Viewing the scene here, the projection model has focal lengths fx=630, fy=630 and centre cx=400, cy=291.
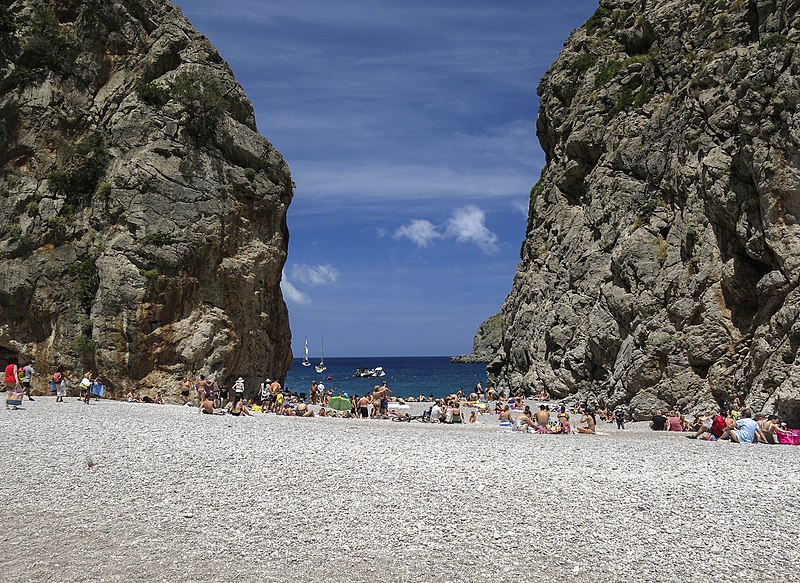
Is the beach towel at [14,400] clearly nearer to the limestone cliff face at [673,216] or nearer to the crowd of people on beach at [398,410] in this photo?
the crowd of people on beach at [398,410]

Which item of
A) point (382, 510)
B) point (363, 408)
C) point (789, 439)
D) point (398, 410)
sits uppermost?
point (789, 439)

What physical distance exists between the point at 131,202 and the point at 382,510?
24623 millimetres

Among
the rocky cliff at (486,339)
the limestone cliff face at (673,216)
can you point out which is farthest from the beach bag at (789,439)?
the rocky cliff at (486,339)

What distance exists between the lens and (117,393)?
28391mm

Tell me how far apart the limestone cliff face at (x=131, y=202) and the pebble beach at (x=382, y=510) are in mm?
13404

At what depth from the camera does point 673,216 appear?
114 feet

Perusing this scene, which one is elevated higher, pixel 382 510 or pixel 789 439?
pixel 789 439

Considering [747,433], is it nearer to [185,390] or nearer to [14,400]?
[185,390]

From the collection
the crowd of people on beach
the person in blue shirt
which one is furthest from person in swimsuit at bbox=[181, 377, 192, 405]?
the person in blue shirt

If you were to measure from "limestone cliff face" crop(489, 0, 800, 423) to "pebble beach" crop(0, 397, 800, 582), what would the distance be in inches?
545

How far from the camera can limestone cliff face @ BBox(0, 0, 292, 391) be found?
29234mm

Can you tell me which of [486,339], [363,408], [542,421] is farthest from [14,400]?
[486,339]

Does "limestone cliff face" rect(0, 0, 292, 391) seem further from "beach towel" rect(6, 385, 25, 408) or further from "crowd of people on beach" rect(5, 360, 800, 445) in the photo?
"beach towel" rect(6, 385, 25, 408)

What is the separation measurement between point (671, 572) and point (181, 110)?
31.3 m
